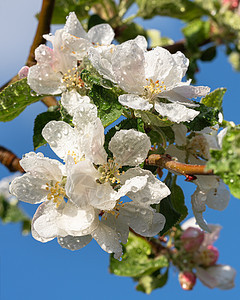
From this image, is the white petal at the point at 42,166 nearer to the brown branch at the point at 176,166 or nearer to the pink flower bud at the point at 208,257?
the brown branch at the point at 176,166

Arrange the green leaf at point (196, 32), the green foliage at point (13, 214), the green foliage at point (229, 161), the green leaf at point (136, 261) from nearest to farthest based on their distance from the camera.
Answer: the green foliage at point (229, 161)
the green leaf at point (136, 261)
the green leaf at point (196, 32)
the green foliage at point (13, 214)

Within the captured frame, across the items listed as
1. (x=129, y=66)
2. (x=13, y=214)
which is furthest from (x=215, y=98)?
(x=13, y=214)

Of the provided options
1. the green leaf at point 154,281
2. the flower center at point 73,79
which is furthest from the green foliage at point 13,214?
the flower center at point 73,79

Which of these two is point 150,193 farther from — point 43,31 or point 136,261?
point 136,261

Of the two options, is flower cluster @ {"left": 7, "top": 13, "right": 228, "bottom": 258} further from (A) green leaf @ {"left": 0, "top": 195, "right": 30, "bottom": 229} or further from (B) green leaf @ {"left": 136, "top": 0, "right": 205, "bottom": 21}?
(A) green leaf @ {"left": 0, "top": 195, "right": 30, "bottom": 229}

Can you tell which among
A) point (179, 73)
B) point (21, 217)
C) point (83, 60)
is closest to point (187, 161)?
point (179, 73)

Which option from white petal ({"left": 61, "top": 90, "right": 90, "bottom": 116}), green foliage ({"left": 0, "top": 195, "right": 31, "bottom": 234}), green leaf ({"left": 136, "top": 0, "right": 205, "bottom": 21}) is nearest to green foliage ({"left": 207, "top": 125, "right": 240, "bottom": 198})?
white petal ({"left": 61, "top": 90, "right": 90, "bottom": 116})

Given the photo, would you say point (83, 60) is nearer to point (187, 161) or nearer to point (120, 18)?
point (187, 161)
